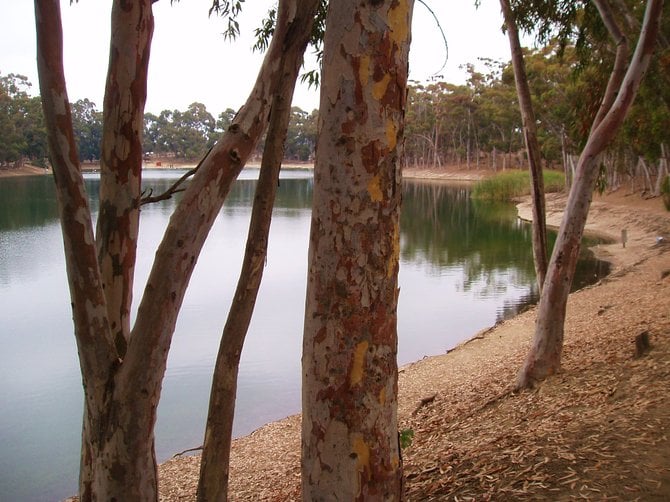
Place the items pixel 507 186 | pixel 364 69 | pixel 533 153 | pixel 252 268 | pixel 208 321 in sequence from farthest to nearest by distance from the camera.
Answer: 1. pixel 507 186
2. pixel 208 321
3. pixel 533 153
4. pixel 252 268
5. pixel 364 69

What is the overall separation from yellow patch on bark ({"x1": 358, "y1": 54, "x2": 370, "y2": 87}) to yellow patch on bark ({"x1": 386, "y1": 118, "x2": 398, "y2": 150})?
11 centimetres

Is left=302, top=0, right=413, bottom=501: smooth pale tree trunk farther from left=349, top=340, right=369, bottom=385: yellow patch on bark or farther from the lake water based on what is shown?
the lake water

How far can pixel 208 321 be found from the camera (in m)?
11.1

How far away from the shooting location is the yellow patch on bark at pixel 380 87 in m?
1.65

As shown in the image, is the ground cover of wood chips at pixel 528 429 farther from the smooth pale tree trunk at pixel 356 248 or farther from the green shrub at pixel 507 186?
the green shrub at pixel 507 186

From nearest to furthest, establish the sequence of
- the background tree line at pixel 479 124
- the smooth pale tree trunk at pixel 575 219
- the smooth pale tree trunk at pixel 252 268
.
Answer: the smooth pale tree trunk at pixel 252 268 < the smooth pale tree trunk at pixel 575 219 < the background tree line at pixel 479 124

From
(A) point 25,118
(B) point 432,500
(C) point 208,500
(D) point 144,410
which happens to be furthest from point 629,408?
(A) point 25,118

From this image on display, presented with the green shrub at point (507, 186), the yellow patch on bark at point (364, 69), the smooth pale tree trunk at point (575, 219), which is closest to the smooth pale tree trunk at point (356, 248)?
the yellow patch on bark at point (364, 69)

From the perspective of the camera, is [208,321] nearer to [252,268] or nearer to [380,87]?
[252,268]

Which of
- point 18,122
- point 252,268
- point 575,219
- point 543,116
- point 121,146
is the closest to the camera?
point 121,146

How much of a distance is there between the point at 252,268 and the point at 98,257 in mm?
625

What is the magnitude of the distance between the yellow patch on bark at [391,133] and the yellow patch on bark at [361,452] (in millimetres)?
720

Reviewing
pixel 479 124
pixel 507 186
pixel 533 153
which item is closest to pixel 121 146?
pixel 533 153

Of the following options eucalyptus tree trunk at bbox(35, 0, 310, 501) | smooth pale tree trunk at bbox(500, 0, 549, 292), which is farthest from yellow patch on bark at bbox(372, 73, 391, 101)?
smooth pale tree trunk at bbox(500, 0, 549, 292)
